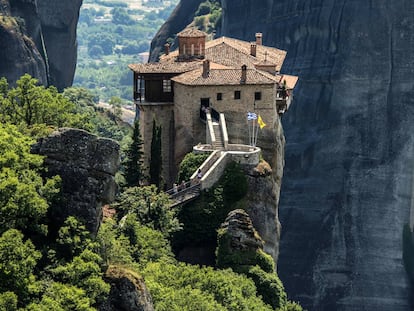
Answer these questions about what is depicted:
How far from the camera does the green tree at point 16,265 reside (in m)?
37.3

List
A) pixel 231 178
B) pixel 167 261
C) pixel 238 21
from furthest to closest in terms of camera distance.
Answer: pixel 238 21, pixel 231 178, pixel 167 261

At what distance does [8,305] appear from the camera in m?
36.0

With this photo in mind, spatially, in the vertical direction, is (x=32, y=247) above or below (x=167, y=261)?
above

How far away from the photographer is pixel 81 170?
4128cm

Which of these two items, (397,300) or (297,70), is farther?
(297,70)

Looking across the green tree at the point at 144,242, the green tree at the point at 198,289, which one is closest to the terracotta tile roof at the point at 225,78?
the green tree at the point at 144,242

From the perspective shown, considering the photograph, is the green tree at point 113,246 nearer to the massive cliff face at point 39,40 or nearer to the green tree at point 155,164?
the green tree at point 155,164

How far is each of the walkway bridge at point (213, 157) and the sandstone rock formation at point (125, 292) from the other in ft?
70.0

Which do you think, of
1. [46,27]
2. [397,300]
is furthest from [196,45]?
[46,27]

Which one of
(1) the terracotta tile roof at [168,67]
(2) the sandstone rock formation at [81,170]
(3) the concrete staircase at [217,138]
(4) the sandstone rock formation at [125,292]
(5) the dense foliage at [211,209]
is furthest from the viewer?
(1) the terracotta tile roof at [168,67]

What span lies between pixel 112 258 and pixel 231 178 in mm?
20689

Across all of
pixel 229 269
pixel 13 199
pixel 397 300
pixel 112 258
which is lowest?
pixel 397 300

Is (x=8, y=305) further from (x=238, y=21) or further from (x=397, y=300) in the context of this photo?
(x=238, y=21)

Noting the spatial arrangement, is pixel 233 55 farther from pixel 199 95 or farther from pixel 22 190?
pixel 22 190
